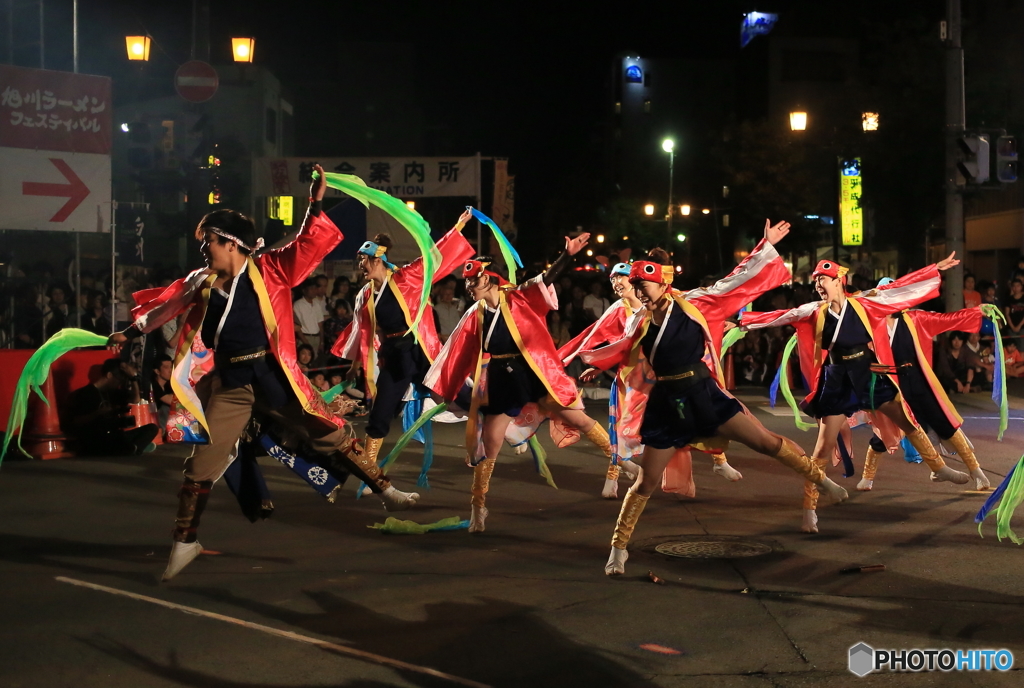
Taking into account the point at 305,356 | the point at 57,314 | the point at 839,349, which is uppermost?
the point at 57,314

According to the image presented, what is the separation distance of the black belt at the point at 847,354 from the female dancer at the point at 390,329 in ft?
10.4

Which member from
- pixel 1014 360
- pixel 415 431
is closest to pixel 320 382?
pixel 415 431

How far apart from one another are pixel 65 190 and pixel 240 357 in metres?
7.66

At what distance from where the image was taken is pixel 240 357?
618cm

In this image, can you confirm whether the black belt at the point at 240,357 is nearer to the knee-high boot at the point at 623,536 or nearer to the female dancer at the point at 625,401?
the female dancer at the point at 625,401

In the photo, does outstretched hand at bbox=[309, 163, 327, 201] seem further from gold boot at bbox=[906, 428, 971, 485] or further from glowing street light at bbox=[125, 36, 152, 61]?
glowing street light at bbox=[125, 36, 152, 61]

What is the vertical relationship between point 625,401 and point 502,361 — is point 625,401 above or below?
below

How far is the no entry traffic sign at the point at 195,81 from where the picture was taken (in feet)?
47.2

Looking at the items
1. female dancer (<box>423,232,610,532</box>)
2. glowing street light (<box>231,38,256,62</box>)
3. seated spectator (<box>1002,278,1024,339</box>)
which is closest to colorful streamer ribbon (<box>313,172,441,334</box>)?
female dancer (<box>423,232,610,532</box>)

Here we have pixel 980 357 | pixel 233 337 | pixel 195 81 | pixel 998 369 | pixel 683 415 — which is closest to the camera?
pixel 233 337

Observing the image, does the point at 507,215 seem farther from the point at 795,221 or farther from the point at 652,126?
the point at 652,126

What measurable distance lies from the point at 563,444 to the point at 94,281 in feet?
34.3

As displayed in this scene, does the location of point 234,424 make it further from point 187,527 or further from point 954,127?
point 954,127

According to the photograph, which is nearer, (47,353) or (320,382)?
(47,353)
